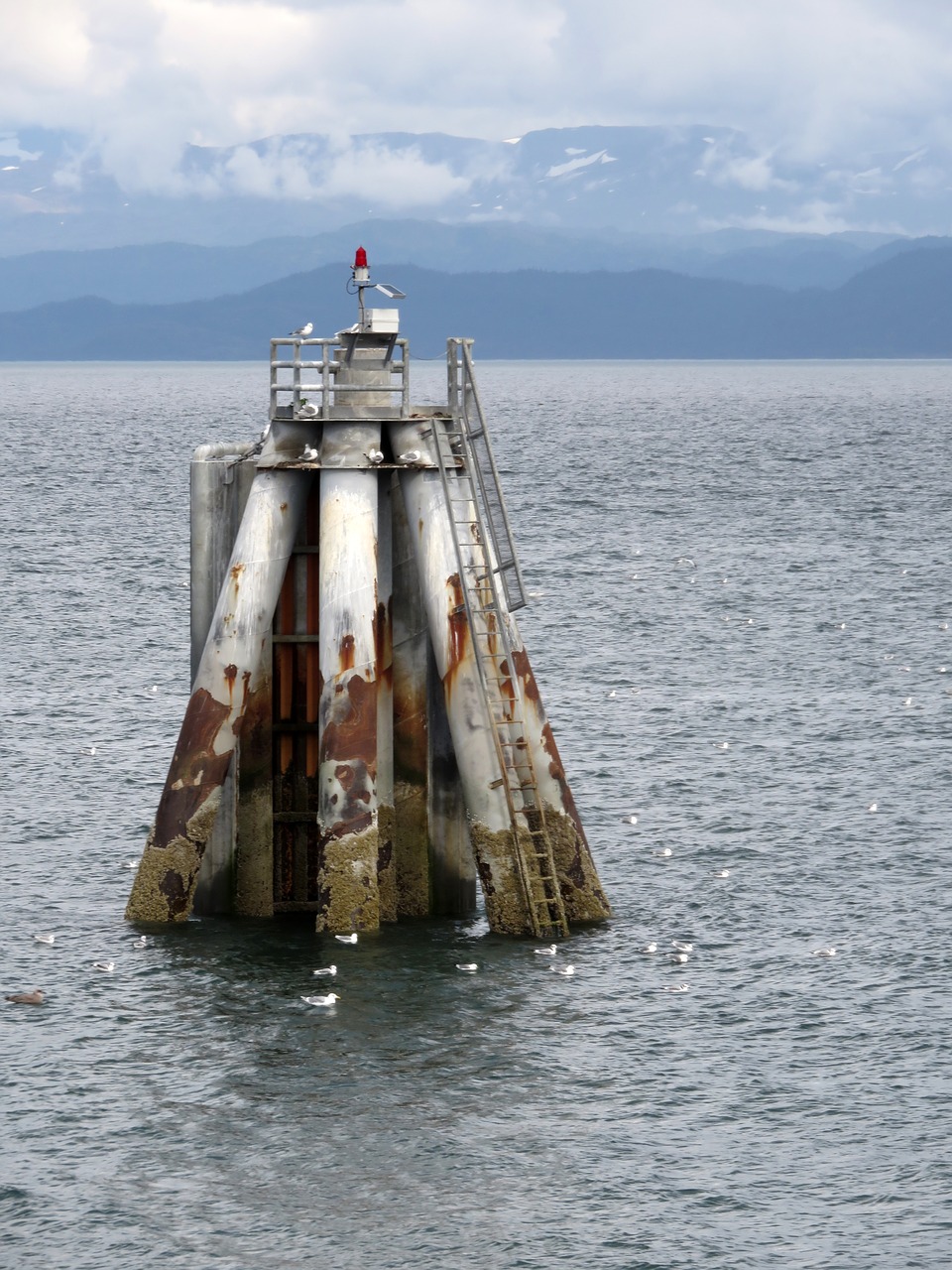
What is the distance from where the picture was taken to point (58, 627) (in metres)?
58.6

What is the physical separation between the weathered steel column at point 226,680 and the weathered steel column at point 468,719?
214 cm

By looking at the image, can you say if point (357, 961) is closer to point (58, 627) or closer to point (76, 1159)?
point (76, 1159)

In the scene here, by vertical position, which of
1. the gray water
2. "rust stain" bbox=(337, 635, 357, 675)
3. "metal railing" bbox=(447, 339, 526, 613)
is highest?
"metal railing" bbox=(447, 339, 526, 613)

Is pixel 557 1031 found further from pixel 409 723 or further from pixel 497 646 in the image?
pixel 497 646

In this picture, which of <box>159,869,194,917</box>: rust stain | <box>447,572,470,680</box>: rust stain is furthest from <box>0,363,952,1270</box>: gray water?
<box>447,572,470,680</box>: rust stain

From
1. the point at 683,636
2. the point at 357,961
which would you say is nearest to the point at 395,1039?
the point at 357,961

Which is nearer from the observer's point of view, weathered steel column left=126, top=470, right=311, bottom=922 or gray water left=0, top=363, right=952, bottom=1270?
gray water left=0, top=363, right=952, bottom=1270

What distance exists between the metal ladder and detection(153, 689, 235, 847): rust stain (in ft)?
12.8

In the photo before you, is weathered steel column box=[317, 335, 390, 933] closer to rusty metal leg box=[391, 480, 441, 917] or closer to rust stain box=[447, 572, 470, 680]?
rusty metal leg box=[391, 480, 441, 917]

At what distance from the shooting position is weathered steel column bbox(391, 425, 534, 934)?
2781 cm

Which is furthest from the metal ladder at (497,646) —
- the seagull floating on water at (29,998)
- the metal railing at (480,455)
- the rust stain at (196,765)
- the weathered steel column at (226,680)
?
the seagull floating on water at (29,998)

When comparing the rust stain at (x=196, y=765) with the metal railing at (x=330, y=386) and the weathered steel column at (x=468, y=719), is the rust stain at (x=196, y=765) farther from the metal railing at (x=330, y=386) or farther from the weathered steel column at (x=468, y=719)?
the metal railing at (x=330, y=386)

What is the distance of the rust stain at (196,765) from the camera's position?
92.1 ft

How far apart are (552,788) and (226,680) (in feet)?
16.4
